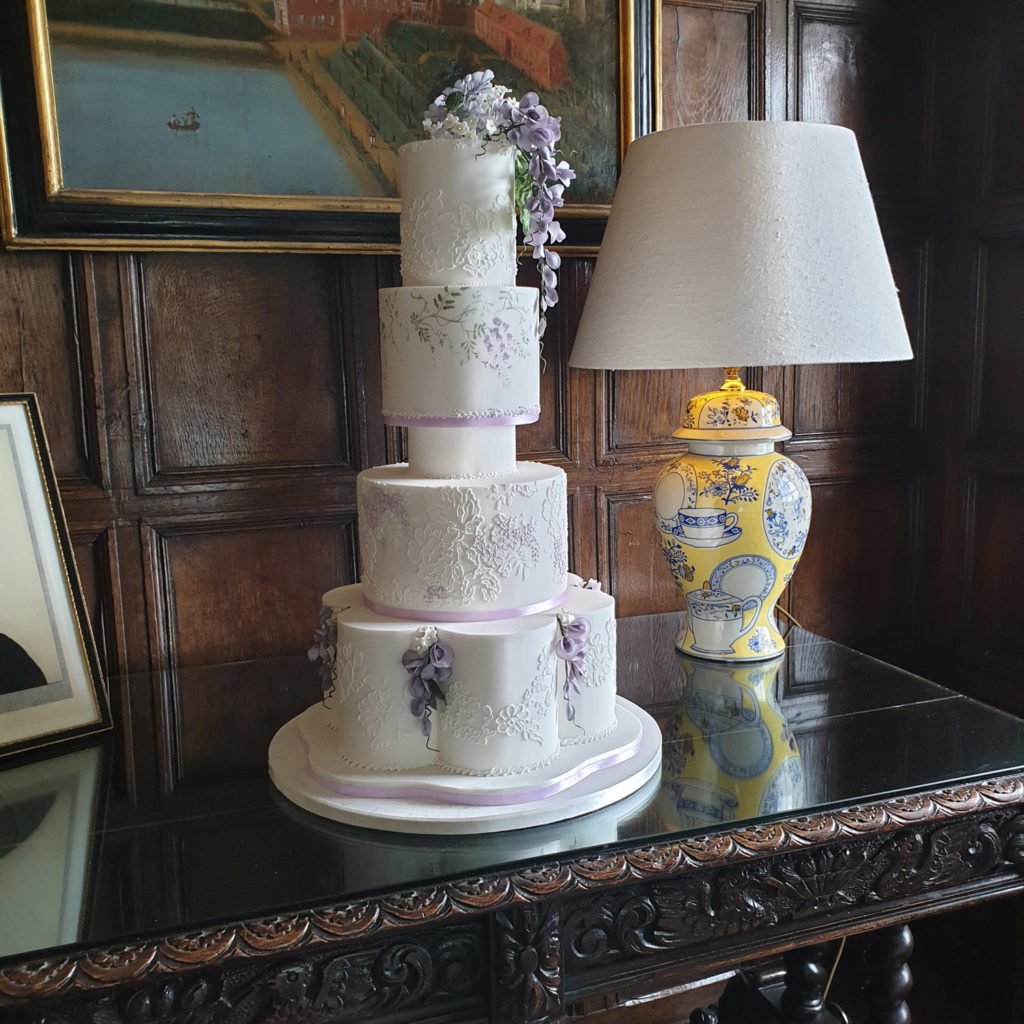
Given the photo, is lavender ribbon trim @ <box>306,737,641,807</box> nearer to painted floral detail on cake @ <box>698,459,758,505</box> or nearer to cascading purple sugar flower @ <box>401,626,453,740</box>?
cascading purple sugar flower @ <box>401,626,453,740</box>

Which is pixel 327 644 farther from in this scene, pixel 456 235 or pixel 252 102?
pixel 252 102

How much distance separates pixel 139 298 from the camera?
132 cm

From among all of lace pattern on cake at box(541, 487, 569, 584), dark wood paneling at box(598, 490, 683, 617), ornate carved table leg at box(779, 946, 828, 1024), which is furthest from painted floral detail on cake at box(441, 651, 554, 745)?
ornate carved table leg at box(779, 946, 828, 1024)

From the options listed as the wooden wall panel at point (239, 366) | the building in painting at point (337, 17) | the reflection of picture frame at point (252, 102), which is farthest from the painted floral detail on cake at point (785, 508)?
the building in painting at point (337, 17)

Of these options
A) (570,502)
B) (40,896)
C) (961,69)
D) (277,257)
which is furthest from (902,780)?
(961,69)

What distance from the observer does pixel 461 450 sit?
1.06 meters

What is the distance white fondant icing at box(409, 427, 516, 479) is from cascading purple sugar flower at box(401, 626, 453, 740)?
0.18 m

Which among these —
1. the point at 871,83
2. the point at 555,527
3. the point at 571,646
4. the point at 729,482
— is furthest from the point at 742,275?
the point at 871,83

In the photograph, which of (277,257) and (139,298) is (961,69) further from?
(139,298)

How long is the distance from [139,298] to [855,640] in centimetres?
134

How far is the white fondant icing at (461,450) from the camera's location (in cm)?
106

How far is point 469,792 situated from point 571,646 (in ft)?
0.57

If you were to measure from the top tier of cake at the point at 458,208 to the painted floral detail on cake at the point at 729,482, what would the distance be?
1.50 ft

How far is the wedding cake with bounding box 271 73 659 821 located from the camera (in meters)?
0.97
